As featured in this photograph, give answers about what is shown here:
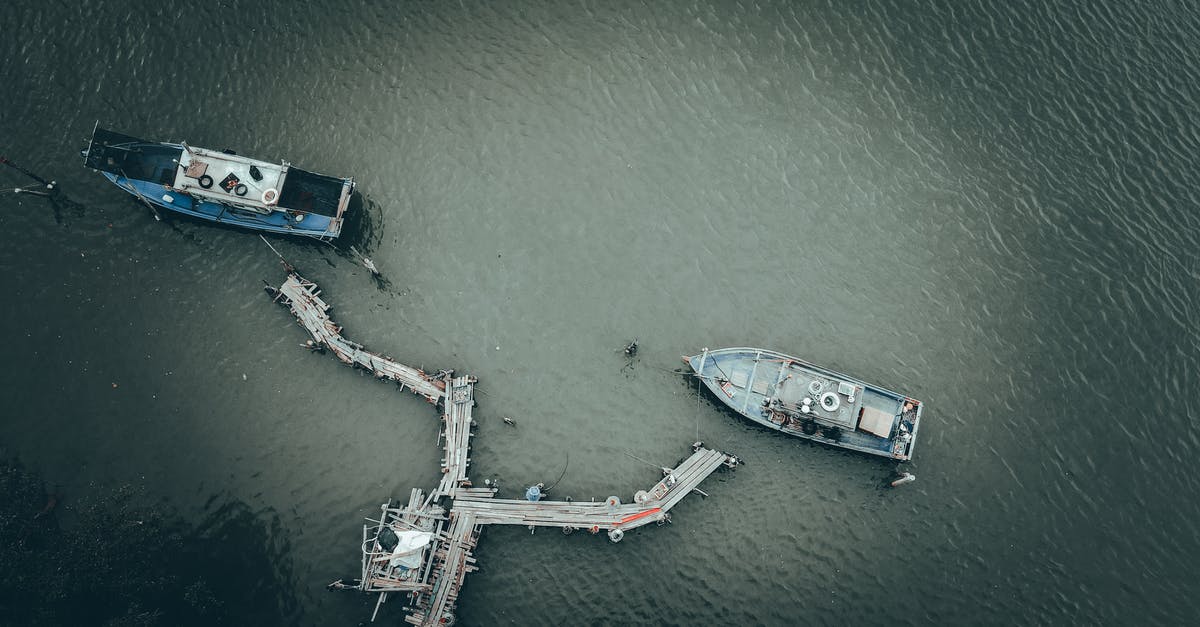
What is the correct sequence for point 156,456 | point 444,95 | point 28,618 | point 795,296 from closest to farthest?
point 28,618 < point 156,456 < point 795,296 < point 444,95

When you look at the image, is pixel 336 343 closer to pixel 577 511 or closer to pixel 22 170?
pixel 577 511

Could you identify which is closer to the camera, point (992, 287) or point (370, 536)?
point (370, 536)

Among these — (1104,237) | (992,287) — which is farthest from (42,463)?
(1104,237)

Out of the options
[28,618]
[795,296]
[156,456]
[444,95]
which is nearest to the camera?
[28,618]

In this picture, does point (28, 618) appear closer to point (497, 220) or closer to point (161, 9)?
point (497, 220)

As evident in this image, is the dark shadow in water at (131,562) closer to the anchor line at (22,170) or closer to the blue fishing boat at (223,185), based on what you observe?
the blue fishing boat at (223,185)

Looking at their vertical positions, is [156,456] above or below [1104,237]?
below

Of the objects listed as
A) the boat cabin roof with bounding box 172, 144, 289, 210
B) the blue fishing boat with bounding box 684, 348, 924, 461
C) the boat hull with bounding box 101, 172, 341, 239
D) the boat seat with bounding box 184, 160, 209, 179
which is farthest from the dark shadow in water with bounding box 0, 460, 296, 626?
the blue fishing boat with bounding box 684, 348, 924, 461

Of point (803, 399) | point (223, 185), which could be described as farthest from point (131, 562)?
→ point (803, 399)
